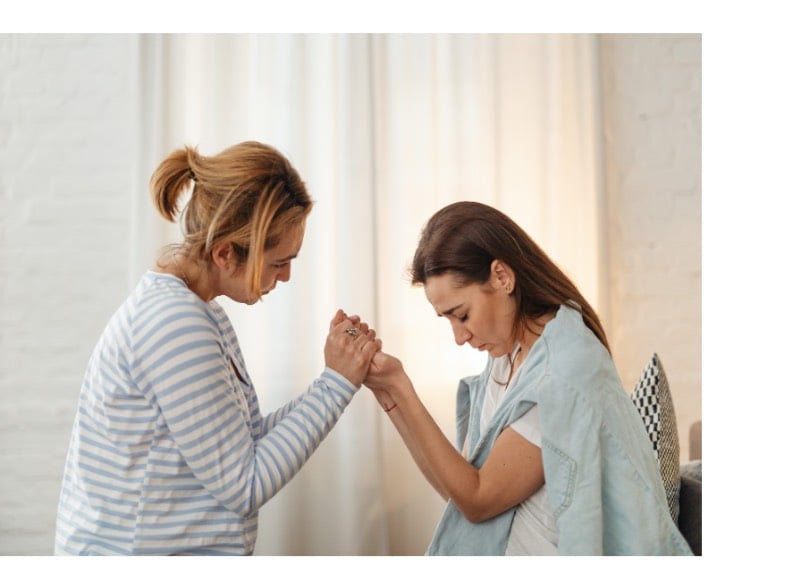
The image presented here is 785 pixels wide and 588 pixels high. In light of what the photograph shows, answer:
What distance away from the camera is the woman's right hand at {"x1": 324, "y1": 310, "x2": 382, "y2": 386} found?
1355 millimetres

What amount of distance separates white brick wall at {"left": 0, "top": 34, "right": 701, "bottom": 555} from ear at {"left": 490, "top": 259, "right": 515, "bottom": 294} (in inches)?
20.2

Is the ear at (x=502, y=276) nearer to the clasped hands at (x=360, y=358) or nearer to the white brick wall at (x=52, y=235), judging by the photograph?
the clasped hands at (x=360, y=358)


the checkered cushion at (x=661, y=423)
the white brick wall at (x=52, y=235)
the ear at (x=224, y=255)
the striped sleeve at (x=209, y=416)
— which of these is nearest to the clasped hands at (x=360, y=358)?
the striped sleeve at (x=209, y=416)

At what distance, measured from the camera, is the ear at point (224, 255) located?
129cm

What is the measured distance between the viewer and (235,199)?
1.27m

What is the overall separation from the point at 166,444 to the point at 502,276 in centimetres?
62

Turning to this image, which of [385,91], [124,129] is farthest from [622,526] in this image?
[124,129]

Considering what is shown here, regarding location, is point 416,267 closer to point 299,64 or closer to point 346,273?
point 346,273

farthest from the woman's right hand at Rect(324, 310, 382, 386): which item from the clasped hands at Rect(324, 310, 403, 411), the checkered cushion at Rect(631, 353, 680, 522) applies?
the checkered cushion at Rect(631, 353, 680, 522)

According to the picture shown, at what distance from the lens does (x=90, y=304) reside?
1726mm

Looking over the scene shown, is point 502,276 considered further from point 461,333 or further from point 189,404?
point 189,404

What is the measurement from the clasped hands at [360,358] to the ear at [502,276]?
22 centimetres

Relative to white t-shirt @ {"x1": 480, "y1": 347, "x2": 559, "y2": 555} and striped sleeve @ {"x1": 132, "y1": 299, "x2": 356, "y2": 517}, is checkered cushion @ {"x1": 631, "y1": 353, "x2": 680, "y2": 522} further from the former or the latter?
striped sleeve @ {"x1": 132, "y1": 299, "x2": 356, "y2": 517}

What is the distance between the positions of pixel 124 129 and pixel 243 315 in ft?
1.59
